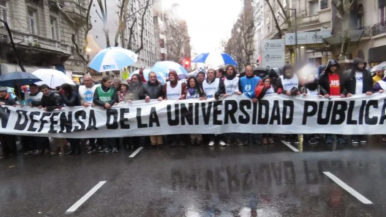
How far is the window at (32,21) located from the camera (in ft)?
86.5

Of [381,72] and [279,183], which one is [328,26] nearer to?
[381,72]

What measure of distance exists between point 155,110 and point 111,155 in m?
1.49

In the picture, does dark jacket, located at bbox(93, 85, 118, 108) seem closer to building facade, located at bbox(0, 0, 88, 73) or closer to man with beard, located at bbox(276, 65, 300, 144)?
man with beard, located at bbox(276, 65, 300, 144)

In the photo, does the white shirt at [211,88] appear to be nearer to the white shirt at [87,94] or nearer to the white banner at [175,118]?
the white banner at [175,118]

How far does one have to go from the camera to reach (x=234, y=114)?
8711 mm

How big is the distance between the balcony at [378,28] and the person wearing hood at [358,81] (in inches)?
791

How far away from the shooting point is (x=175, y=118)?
8.84 metres

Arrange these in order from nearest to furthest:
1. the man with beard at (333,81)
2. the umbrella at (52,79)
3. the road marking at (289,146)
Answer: the road marking at (289,146)
the man with beard at (333,81)
the umbrella at (52,79)

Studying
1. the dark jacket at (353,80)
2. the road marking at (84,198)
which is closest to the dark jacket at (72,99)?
the road marking at (84,198)

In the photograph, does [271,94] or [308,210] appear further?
[271,94]

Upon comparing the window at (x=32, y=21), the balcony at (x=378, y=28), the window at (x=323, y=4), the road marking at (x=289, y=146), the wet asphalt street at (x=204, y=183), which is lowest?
the wet asphalt street at (x=204, y=183)

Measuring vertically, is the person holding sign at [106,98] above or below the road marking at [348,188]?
above

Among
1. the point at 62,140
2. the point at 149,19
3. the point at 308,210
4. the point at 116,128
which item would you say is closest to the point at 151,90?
the point at 116,128

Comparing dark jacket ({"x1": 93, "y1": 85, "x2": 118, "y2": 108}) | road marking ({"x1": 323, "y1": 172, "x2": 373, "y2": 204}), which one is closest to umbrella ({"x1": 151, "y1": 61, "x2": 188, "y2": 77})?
dark jacket ({"x1": 93, "y1": 85, "x2": 118, "y2": 108})
